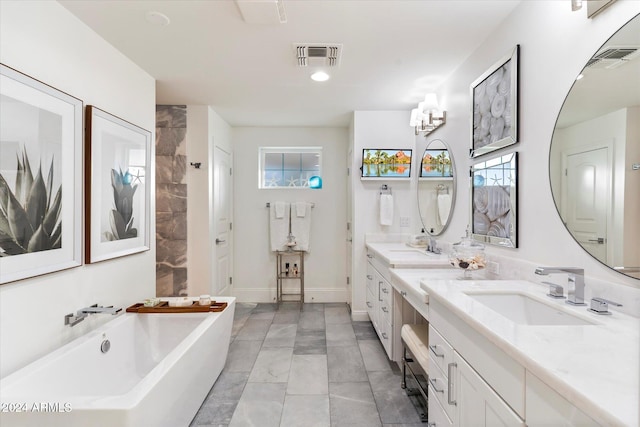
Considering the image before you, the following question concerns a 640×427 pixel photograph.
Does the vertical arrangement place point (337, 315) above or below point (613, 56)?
below

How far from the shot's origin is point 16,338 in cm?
146

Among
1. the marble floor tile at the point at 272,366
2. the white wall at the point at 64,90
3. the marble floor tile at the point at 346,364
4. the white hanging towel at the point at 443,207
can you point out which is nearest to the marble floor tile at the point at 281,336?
the marble floor tile at the point at 272,366

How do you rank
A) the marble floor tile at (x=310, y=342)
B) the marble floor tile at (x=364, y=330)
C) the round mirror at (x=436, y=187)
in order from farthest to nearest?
1. the marble floor tile at (x=364, y=330)
2. the marble floor tile at (x=310, y=342)
3. the round mirror at (x=436, y=187)

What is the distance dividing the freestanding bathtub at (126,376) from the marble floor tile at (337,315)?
1506mm

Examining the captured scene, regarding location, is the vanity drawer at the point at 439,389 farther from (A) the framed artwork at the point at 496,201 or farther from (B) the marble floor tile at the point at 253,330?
(B) the marble floor tile at the point at 253,330

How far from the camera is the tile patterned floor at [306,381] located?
192 centimetres

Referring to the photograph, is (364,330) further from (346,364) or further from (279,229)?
(279,229)

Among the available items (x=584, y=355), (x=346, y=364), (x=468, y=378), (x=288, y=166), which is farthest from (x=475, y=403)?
(x=288, y=166)

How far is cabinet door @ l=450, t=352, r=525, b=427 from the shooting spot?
0.92m

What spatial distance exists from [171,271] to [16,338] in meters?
1.99

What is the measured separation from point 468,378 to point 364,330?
7.49 ft

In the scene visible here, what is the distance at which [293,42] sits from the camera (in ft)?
6.93

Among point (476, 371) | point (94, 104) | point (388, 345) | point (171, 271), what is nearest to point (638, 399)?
point (476, 371)

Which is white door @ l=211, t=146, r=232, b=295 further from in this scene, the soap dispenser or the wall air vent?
the wall air vent
